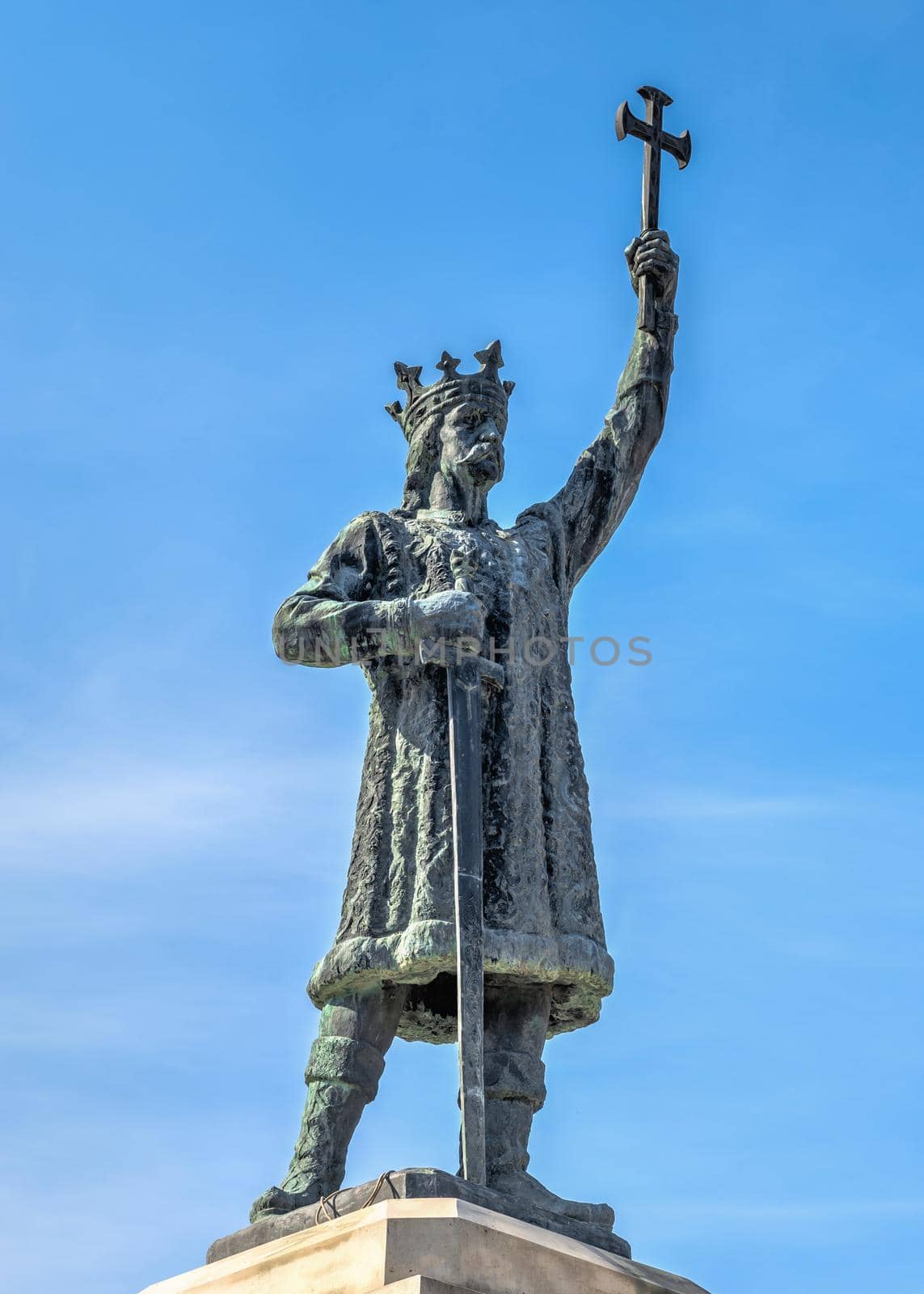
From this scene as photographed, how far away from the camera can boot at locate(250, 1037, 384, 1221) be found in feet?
27.2

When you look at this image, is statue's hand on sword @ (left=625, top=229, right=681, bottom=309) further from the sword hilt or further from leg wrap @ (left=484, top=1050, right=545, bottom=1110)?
leg wrap @ (left=484, top=1050, right=545, bottom=1110)

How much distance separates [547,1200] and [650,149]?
578 centimetres

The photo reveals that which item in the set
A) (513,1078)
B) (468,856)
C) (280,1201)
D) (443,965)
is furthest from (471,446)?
(280,1201)

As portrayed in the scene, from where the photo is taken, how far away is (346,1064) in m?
8.65

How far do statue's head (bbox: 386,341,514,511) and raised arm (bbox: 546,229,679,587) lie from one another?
55 centimetres

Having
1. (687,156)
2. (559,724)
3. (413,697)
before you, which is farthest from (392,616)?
(687,156)

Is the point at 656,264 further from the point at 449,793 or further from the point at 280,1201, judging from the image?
the point at 280,1201

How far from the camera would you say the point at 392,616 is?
9242mm

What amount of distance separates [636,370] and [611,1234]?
A: 4.57 m

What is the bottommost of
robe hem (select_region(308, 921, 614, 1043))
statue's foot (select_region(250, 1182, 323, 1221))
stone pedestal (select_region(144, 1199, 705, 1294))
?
stone pedestal (select_region(144, 1199, 705, 1294))

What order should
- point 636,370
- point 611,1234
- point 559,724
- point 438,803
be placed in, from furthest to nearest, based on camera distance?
point 636,370 < point 559,724 < point 438,803 < point 611,1234

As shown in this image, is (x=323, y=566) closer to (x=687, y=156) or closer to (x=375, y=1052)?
(x=375, y=1052)

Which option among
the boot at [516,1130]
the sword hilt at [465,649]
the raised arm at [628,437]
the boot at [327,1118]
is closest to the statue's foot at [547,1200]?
the boot at [516,1130]

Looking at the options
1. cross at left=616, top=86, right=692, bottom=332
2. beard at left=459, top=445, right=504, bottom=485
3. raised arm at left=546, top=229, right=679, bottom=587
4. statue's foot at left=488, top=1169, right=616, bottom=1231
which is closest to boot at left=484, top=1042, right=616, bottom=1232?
statue's foot at left=488, top=1169, right=616, bottom=1231
